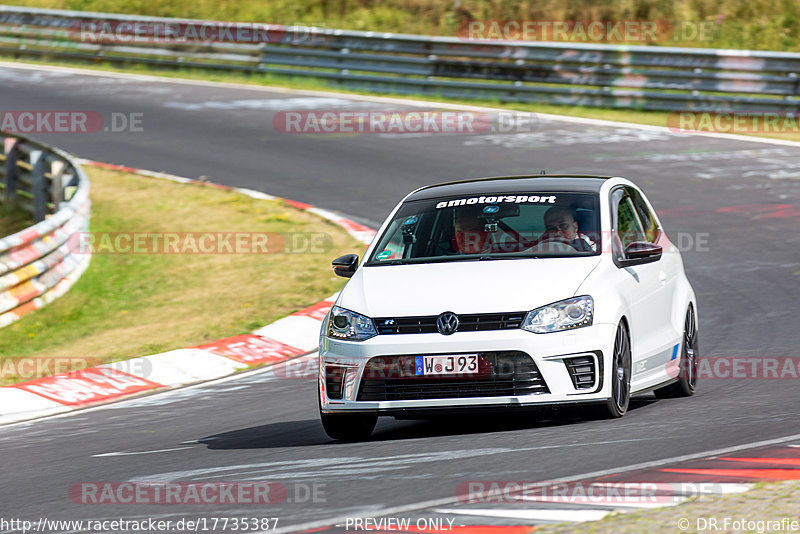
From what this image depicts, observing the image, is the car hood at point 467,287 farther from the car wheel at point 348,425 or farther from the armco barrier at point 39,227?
the armco barrier at point 39,227

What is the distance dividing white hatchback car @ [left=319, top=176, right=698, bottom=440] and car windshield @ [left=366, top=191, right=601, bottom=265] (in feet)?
0.03

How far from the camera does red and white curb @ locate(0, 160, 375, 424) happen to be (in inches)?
381

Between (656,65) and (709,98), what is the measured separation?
1129 mm

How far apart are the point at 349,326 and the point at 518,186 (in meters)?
1.75

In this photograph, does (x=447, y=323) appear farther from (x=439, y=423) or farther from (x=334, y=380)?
(x=439, y=423)

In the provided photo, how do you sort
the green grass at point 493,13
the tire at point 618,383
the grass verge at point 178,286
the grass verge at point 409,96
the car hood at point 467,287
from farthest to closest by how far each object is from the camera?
the green grass at point 493,13, the grass verge at point 409,96, the grass verge at point 178,286, the tire at point 618,383, the car hood at point 467,287

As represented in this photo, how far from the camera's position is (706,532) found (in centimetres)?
482

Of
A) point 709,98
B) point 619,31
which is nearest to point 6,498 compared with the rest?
point 709,98

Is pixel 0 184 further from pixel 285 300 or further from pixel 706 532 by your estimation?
pixel 706 532

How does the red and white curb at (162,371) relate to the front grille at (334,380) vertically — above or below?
below

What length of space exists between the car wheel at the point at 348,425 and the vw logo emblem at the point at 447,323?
2.42 ft

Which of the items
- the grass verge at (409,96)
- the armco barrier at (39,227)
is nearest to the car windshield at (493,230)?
the armco barrier at (39,227)

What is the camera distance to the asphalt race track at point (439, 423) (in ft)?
20.9

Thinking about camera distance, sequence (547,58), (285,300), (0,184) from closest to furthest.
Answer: (285,300)
(0,184)
(547,58)
